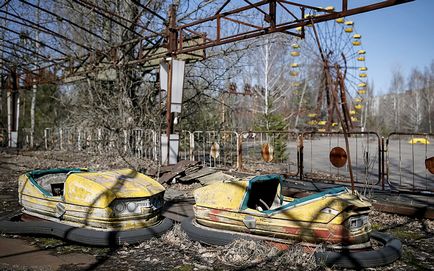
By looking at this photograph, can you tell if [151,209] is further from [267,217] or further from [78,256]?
[267,217]

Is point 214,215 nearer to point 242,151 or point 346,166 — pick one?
point 242,151

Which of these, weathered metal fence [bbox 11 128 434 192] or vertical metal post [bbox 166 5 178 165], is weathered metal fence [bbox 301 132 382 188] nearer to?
weathered metal fence [bbox 11 128 434 192]

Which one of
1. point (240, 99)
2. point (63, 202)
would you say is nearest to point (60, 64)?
point (63, 202)

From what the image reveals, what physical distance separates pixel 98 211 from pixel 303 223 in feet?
6.69

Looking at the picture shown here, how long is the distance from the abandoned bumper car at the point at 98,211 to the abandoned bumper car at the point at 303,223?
0.51 metres

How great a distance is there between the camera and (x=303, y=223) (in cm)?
335

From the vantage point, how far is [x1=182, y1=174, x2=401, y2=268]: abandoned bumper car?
3.23 meters

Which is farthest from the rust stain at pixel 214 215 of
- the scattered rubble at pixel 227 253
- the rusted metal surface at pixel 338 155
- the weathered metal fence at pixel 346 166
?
the rusted metal surface at pixel 338 155

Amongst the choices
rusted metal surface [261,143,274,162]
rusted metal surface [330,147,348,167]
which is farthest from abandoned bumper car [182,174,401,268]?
rusted metal surface [261,143,274,162]

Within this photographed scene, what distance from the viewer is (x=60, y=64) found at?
12938mm

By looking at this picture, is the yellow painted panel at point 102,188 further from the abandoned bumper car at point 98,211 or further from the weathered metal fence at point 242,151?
the weathered metal fence at point 242,151

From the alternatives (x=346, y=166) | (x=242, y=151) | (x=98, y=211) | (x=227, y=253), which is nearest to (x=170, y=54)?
(x=242, y=151)

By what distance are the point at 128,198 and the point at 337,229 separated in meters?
2.07

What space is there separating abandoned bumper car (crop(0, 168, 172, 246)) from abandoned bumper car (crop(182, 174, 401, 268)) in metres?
0.51
